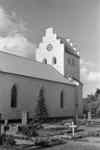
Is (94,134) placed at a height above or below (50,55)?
below

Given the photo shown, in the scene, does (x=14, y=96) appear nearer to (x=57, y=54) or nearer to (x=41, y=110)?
(x=41, y=110)

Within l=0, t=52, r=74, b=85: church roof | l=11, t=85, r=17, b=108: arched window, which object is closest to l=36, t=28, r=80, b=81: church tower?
l=0, t=52, r=74, b=85: church roof

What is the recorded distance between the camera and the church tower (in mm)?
41969

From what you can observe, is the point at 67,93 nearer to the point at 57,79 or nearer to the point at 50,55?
the point at 57,79

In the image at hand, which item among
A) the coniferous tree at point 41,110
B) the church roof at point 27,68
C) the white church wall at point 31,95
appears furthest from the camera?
the coniferous tree at point 41,110

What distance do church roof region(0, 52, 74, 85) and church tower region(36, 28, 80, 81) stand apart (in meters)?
2.21

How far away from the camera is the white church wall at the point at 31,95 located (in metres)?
27.5

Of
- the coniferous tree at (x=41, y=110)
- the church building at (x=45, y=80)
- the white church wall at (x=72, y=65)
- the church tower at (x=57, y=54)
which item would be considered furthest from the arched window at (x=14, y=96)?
the white church wall at (x=72, y=65)

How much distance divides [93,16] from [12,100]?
2133 cm

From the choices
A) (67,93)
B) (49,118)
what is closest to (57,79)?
(67,93)

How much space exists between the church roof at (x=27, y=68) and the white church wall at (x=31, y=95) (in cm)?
74

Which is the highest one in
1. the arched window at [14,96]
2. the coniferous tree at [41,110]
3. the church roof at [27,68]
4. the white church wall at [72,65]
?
the white church wall at [72,65]

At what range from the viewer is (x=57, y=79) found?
1468 inches

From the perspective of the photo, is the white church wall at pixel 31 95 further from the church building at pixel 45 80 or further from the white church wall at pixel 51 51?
the white church wall at pixel 51 51
